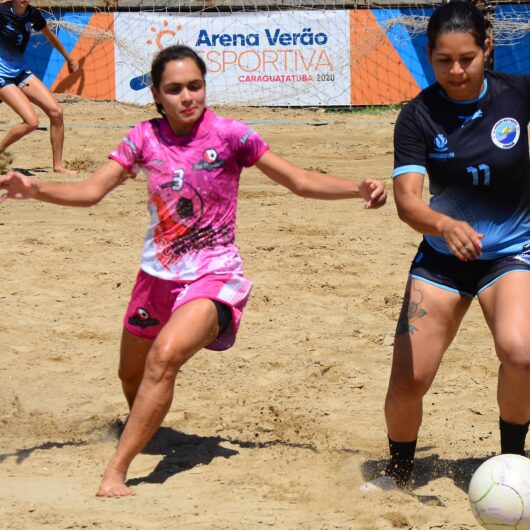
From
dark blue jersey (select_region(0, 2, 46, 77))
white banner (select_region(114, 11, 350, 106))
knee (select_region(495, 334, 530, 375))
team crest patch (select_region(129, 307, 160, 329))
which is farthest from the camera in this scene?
white banner (select_region(114, 11, 350, 106))

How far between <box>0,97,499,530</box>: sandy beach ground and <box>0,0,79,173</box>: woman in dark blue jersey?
42.3 inches

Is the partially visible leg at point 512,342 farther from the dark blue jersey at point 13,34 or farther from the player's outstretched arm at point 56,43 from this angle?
the player's outstretched arm at point 56,43

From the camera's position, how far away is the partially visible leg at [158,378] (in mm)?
4535

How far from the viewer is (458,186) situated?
448cm

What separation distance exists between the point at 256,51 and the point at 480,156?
12972 mm

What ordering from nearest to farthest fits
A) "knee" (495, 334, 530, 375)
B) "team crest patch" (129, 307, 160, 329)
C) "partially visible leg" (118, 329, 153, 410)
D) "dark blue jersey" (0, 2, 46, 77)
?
"knee" (495, 334, 530, 375)
"team crest patch" (129, 307, 160, 329)
"partially visible leg" (118, 329, 153, 410)
"dark blue jersey" (0, 2, 46, 77)

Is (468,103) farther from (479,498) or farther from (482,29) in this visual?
(479,498)

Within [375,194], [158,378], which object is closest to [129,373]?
[158,378]

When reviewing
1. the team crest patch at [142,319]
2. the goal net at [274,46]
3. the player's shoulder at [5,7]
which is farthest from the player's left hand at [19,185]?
the goal net at [274,46]

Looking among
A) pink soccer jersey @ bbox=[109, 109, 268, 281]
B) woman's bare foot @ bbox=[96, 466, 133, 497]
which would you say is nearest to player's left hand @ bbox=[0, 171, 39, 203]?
pink soccer jersey @ bbox=[109, 109, 268, 281]

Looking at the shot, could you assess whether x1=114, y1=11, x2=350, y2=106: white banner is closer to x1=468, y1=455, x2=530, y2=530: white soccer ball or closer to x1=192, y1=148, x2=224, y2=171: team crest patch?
x1=192, y1=148, x2=224, y2=171: team crest patch

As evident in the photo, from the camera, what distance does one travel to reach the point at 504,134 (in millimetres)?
4445

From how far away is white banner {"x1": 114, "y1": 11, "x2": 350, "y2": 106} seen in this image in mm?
16969

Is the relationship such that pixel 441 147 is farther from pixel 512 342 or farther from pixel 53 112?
pixel 53 112
